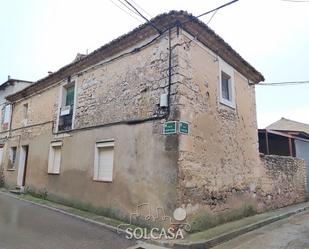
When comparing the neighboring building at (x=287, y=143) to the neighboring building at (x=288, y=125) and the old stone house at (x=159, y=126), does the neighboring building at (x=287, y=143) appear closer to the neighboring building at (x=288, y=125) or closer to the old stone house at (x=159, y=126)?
the old stone house at (x=159, y=126)

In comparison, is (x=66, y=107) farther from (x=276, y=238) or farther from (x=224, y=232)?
(x=276, y=238)

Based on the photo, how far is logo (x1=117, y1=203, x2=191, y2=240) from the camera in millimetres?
6111

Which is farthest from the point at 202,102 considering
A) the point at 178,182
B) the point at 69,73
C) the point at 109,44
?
the point at 69,73

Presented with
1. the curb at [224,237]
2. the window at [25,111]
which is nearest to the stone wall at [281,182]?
the curb at [224,237]

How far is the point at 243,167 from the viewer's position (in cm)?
889

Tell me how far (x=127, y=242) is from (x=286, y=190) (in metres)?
8.07

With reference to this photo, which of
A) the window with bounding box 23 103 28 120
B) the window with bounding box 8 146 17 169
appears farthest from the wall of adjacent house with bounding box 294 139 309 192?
the window with bounding box 8 146 17 169

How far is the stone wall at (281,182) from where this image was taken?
10086 mm

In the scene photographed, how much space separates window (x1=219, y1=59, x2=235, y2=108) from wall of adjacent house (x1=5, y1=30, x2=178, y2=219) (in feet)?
7.56

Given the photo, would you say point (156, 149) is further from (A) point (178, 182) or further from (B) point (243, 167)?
(B) point (243, 167)

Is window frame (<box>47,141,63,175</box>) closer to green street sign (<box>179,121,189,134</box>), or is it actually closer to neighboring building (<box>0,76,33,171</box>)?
neighboring building (<box>0,76,33,171</box>)

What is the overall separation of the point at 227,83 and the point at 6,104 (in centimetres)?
1229

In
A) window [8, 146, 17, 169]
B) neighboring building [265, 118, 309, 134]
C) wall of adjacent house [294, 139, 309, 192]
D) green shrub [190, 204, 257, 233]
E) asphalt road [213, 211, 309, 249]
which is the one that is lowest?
asphalt road [213, 211, 309, 249]

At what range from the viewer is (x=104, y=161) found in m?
8.40
